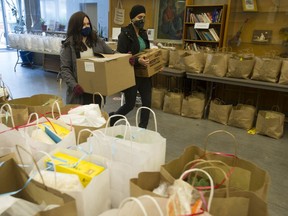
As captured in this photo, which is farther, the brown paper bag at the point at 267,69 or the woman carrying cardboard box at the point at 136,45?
the brown paper bag at the point at 267,69

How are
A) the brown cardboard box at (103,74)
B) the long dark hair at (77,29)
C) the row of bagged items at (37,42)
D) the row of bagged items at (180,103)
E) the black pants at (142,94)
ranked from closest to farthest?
1. the brown cardboard box at (103,74)
2. the long dark hair at (77,29)
3. the black pants at (142,94)
4. the row of bagged items at (180,103)
5. the row of bagged items at (37,42)

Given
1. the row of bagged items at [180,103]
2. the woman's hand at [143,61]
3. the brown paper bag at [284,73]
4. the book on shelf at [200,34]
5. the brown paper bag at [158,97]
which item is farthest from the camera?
the book on shelf at [200,34]

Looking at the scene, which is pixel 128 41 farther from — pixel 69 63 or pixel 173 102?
pixel 173 102

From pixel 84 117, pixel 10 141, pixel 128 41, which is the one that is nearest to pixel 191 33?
pixel 128 41

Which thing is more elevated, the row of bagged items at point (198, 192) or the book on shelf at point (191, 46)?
the book on shelf at point (191, 46)

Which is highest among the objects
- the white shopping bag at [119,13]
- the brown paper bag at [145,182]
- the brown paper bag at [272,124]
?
the white shopping bag at [119,13]

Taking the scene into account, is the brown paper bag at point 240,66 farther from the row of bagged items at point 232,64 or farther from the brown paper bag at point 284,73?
the brown paper bag at point 284,73

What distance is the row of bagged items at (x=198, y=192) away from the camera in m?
0.70

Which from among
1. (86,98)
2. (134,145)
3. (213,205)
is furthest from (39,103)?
(213,205)

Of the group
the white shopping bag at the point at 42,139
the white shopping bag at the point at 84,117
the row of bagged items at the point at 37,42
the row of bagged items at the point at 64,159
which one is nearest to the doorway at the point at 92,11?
→ the row of bagged items at the point at 37,42

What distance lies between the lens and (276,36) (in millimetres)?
3756

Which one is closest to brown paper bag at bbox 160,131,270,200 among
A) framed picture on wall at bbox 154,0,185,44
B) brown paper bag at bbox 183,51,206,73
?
brown paper bag at bbox 183,51,206,73

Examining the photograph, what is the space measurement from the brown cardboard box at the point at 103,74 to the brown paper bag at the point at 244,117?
6.54 feet

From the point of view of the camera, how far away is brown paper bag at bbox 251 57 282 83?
10.4 feet
